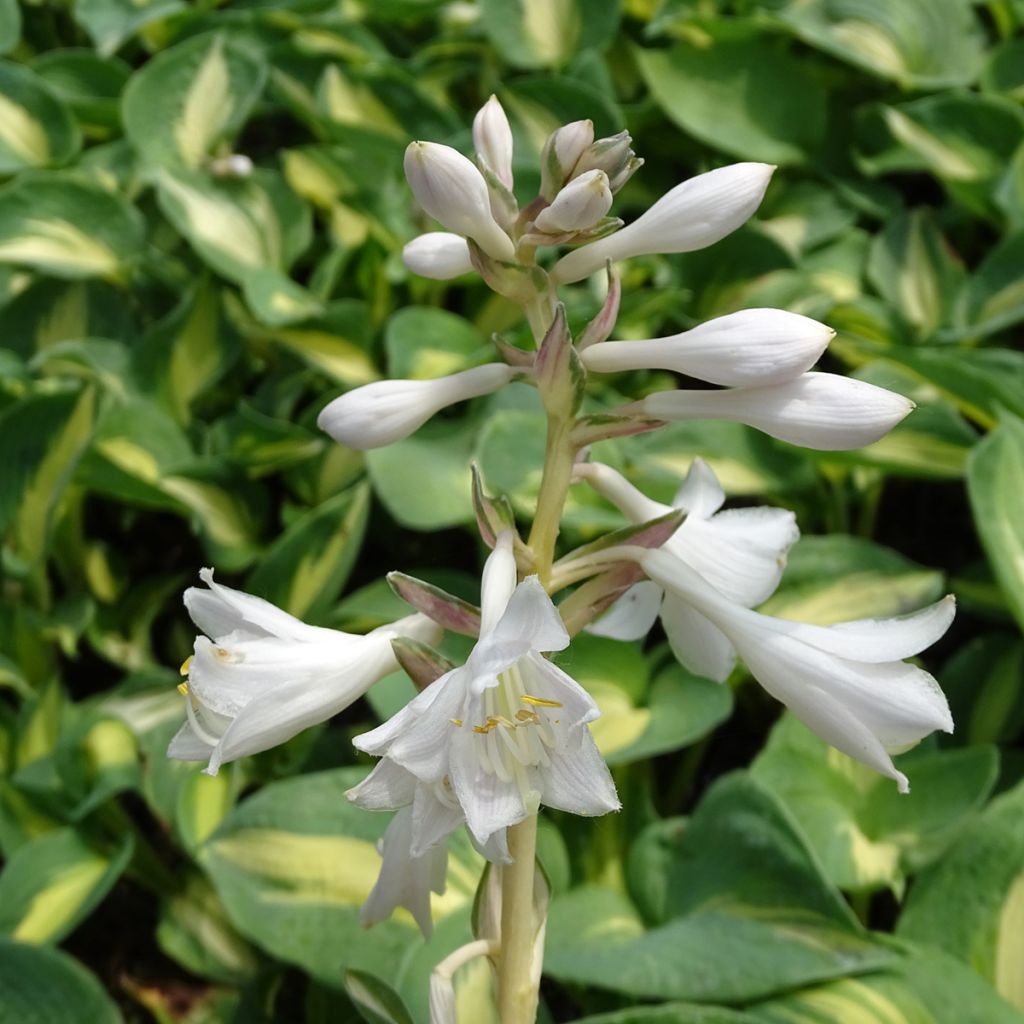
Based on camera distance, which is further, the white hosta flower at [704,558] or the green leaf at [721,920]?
the green leaf at [721,920]

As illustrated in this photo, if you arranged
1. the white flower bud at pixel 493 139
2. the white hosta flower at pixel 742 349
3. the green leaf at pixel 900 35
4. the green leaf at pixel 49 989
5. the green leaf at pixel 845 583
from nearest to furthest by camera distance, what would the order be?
the white hosta flower at pixel 742 349 < the white flower bud at pixel 493 139 < the green leaf at pixel 49 989 < the green leaf at pixel 845 583 < the green leaf at pixel 900 35

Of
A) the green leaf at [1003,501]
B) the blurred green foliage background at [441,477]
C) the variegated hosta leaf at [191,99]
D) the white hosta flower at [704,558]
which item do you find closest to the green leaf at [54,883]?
the blurred green foliage background at [441,477]

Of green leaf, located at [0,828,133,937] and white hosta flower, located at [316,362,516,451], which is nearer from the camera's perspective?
white hosta flower, located at [316,362,516,451]

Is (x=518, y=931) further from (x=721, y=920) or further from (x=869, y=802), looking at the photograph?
(x=869, y=802)

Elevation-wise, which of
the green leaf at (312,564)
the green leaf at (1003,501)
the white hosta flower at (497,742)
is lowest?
the green leaf at (312,564)

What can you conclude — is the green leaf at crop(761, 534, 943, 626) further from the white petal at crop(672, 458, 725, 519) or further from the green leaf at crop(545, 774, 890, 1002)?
the white petal at crop(672, 458, 725, 519)

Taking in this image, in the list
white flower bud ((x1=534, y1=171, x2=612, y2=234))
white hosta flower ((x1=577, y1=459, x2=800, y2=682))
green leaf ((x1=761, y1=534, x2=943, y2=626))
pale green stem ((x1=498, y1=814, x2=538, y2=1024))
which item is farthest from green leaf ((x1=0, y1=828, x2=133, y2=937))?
white flower bud ((x1=534, y1=171, x2=612, y2=234))

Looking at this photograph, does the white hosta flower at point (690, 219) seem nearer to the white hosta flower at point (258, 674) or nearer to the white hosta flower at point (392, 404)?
the white hosta flower at point (392, 404)
